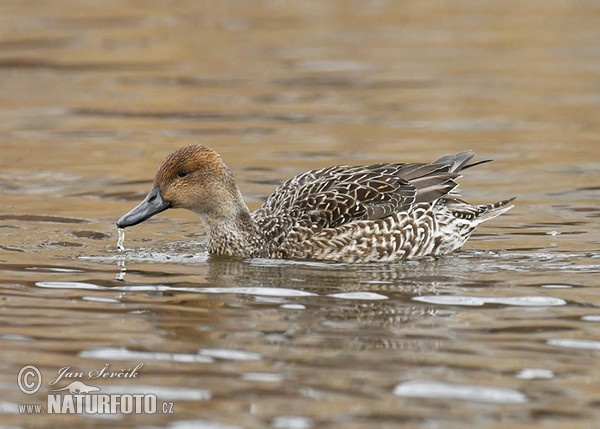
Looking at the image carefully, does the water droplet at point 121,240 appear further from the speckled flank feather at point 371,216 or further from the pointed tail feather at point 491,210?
the pointed tail feather at point 491,210

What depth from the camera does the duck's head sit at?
414 inches

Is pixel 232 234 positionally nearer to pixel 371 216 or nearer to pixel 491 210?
pixel 371 216

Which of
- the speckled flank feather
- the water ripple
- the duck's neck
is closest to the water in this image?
the water ripple

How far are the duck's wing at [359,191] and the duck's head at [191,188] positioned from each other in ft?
1.28

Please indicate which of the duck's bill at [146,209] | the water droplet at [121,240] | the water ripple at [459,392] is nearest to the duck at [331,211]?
the duck's bill at [146,209]

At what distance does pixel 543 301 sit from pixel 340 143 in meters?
6.21

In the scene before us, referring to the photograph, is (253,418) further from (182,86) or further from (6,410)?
(182,86)

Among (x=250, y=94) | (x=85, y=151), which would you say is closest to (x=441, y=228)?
(x=85, y=151)

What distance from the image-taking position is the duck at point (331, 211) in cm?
1050

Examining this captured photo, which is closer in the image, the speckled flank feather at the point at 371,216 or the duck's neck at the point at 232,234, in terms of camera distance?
the speckled flank feather at the point at 371,216

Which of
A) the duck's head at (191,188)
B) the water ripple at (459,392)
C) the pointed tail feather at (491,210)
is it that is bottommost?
the water ripple at (459,392)

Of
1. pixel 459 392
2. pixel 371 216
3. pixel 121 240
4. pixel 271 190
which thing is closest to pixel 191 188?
pixel 121 240

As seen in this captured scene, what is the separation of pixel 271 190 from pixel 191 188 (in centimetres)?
259

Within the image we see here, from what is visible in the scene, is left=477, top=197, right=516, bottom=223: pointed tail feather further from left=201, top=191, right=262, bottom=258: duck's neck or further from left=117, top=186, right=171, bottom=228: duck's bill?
left=117, top=186, right=171, bottom=228: duck's bill
